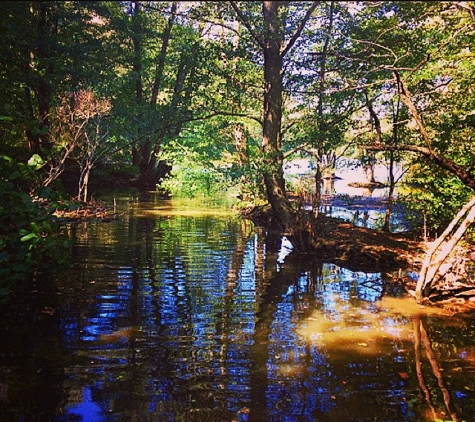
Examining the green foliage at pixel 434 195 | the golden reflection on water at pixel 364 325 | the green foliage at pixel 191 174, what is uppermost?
the green foliage at pixel 191 174

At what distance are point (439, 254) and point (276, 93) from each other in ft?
25.9

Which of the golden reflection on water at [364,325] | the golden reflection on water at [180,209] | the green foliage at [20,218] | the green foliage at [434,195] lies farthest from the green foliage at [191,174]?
the green foliage at [20,218]

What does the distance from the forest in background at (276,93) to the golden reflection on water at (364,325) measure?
6.43 feet

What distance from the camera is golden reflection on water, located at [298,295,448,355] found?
506 centimetres

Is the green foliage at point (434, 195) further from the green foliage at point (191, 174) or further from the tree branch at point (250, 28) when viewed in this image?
the green foliage at point (191, 174)

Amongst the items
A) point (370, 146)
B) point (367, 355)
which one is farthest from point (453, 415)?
point (370, 146)

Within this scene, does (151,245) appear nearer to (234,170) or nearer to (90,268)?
(90,268)

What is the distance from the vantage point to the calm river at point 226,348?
12.0ft

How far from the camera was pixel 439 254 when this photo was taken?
6340 mm

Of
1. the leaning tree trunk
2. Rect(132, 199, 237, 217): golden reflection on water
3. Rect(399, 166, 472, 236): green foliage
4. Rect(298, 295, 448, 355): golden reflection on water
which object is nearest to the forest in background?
Rect(399, 166, 472, 236): green foliage

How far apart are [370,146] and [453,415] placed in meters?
4.62

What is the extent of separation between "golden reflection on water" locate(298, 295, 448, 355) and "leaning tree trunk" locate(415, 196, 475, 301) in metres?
0.33

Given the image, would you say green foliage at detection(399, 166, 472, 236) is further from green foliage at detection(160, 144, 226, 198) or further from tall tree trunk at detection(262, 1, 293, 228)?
green foliage at detection(160, 144, 226, 198)

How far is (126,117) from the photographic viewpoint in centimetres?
1399
